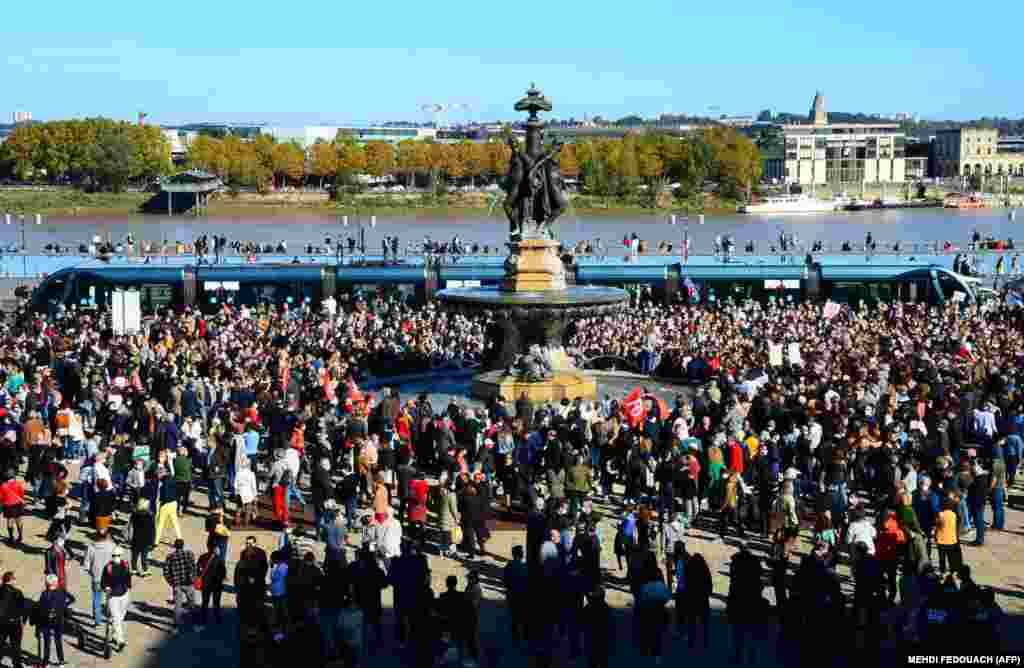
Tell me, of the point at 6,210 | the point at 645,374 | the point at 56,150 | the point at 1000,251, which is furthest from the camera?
the point at 56,150

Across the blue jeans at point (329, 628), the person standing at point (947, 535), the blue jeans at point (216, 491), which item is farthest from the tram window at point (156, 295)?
the person standing at point (947, 535)

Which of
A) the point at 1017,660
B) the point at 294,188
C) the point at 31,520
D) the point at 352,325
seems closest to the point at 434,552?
the point at 31,520

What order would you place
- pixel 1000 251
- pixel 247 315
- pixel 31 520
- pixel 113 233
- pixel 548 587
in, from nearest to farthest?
1. pixel 548 587
2. pixel 31 520
3. pixel 247 315
4. pixel 1000 251
5. pixel 113 233

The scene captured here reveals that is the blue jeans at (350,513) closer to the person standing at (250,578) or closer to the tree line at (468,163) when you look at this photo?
the person standing at (250,578)

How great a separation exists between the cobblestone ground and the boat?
155m

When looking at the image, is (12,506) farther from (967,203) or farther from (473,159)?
(967,203)

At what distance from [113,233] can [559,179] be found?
75788 mm

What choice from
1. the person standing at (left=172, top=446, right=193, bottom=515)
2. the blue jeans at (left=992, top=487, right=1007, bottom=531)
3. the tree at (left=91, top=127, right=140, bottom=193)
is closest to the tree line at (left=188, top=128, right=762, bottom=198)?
the tree at (left=91, top=127, right=140, bottom=193)

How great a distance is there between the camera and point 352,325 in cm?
3450

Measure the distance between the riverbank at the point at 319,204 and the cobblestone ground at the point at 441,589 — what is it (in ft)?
341

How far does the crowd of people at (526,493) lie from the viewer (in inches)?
531

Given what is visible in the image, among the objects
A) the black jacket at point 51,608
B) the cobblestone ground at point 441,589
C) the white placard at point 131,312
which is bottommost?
the cobblestone ground at point 441,589

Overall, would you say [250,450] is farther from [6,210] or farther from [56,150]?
[56,150]

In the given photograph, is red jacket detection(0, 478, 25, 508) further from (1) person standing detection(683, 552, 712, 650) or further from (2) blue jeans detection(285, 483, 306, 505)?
(1) person standing detection(683, 552, 712, 650)
